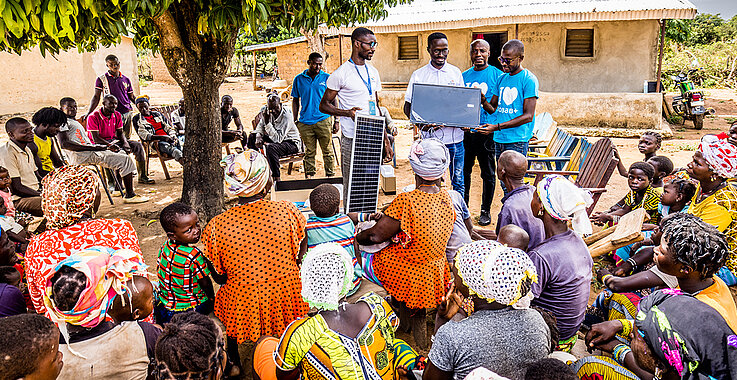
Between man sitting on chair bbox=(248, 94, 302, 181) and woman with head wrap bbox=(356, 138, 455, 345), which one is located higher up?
A: man sitting on chair bbox=(248, 94, 302, 181)

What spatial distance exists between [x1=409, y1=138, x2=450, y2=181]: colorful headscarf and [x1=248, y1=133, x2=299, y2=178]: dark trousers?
13.2 feet

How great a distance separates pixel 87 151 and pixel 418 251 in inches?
215

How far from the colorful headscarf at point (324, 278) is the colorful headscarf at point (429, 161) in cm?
140

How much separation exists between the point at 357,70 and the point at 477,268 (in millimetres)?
3826

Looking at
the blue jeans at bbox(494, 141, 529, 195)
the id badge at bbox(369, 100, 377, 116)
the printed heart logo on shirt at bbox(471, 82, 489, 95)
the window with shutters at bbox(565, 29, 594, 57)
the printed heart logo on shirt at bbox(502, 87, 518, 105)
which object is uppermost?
the window with shutters at bbox(565, 29, 594, 57)

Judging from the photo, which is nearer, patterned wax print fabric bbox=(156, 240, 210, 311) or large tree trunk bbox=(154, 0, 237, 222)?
patterned wax print fabric bbox=(156, 240, 210, 311)

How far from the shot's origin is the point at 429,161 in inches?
137

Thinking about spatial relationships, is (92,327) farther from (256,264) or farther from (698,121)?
(698,121)

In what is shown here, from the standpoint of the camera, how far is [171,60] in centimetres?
547

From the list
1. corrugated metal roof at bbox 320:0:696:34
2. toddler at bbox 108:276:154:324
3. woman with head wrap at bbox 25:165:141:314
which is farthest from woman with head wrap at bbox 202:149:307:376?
corrugated metal roof at bbox 320:0:696:34

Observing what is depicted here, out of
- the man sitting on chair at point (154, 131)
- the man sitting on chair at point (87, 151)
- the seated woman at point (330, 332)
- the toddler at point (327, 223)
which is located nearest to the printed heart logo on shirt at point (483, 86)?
the toddler at point (327, 223)

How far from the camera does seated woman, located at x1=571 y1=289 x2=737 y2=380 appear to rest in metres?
1.98

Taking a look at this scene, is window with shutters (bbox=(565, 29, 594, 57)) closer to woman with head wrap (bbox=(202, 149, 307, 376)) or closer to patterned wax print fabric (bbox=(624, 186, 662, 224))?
patterned wax print fabric (bbox=(624, 186, 662, 224))

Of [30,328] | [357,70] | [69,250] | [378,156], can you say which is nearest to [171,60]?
[357,70]
